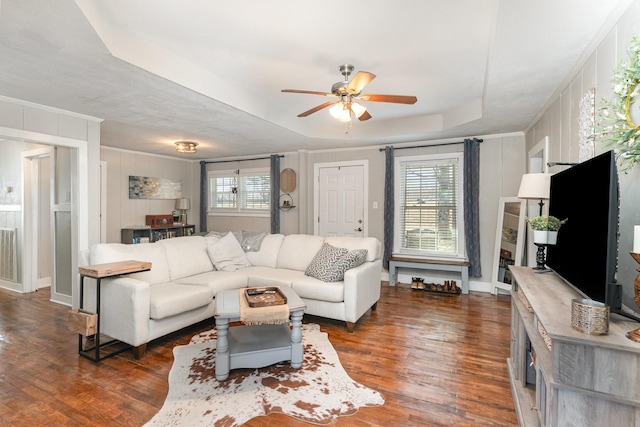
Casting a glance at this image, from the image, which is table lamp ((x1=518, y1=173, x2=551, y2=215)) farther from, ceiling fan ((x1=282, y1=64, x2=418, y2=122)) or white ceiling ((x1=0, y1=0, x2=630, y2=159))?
ceiling fan ((x1=282, y1=64, x2=418, y2=122))

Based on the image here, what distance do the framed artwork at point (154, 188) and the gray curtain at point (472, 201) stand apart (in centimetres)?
574

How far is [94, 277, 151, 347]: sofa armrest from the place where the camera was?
2641 mm

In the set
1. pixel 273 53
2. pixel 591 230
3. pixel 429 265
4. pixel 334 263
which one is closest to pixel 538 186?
pixel 591 230

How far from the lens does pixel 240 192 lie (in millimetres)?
6828

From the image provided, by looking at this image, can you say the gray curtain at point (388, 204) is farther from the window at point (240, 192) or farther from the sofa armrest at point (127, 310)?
the sofa armrest at point (127, 310)

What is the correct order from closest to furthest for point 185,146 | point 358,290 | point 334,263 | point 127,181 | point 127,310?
1. point 127,310
2. point 358,290
3. point 334,263
4. point 185,146
5. point 127,181

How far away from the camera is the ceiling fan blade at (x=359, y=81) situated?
90.6 inches

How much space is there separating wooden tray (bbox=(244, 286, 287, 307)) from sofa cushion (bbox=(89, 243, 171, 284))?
125cm

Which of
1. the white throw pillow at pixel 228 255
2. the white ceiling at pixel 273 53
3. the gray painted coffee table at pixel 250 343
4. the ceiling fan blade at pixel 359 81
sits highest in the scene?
the white ceiling at pixel 273 53

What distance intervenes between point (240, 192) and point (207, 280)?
3596mm

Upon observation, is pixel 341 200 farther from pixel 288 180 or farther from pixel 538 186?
pixel 538 186

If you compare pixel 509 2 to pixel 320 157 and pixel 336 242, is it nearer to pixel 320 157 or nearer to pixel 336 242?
pixel 336 242

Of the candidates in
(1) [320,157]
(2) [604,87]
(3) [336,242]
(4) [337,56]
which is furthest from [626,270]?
(1) [320,157]

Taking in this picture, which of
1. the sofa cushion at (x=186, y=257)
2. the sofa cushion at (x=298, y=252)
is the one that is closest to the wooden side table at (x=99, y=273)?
the sofa cushion at (x=186, y=257)
